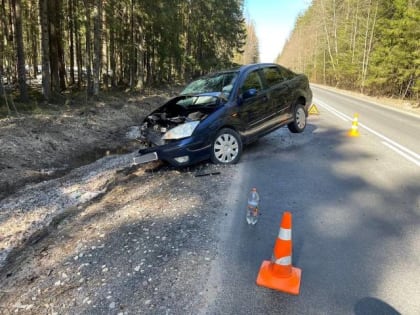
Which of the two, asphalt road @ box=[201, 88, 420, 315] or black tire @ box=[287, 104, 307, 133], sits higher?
black tire @ box=[287, 104, 307, 133]

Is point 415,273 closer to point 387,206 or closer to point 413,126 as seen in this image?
point 387,206

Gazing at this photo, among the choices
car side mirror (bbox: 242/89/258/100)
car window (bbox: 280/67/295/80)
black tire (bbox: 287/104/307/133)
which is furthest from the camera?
black tire (bbox: 287/104/307/133)

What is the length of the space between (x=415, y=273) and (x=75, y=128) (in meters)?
10.6

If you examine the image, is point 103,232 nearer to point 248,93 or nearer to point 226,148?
point 226,148

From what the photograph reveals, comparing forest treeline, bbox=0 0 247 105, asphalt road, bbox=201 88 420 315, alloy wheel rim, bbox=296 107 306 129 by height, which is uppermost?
forest treeline, bbox=0 0 247 105

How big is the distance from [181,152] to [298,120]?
179 inches

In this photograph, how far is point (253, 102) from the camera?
24.5ft

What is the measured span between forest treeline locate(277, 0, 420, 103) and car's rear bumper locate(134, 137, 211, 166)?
64.2ft

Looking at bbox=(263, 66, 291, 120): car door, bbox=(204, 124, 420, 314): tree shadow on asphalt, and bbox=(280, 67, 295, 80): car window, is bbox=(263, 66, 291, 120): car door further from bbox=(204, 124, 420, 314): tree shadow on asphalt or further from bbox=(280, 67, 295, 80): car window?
bbox=(204, 124, 420, 314): tree shadow on asphalt

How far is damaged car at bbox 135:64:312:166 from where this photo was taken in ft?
21.1

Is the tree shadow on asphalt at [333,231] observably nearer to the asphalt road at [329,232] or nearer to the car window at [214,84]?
the asphalt road at [329,232]

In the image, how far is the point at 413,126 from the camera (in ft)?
39.2

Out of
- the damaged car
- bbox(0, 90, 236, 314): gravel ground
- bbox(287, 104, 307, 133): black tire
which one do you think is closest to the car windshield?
the damaged car

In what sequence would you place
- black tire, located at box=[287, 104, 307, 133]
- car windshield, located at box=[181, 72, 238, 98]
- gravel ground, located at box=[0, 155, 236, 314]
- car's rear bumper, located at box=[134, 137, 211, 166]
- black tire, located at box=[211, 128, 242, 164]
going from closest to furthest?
gravel ground, located at box=[0, 155, 236, 314] → car's rear bumper, located at box=[134, 137, 211, 166] → black tire, located at box=[211, 128, 242, 164] → car windshield, located at box=[181, 72, 238, 98] → black tire, located at box=[287, 104, 307, 133]
